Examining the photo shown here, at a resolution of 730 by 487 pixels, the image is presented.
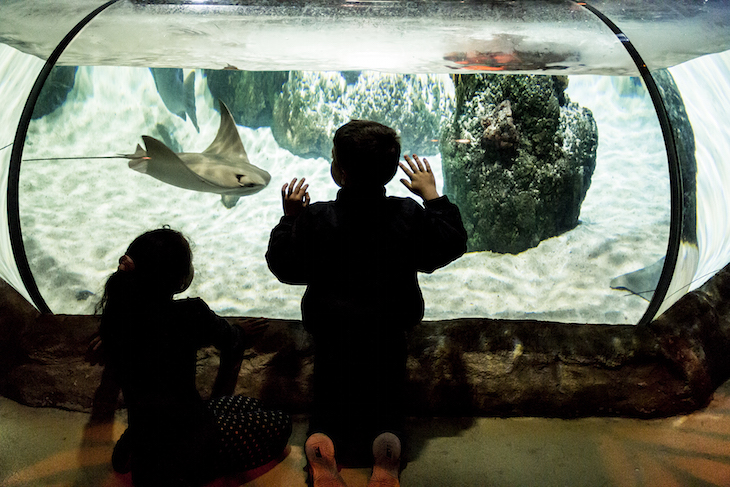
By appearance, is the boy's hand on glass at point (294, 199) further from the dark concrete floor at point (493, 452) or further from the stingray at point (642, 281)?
the stingray at point (642, 281)

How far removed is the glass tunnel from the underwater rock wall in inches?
0.9

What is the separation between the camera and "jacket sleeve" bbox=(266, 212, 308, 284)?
5.28 feet

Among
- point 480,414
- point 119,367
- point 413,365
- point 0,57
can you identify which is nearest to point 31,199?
point 0,57

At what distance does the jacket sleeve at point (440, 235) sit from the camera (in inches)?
61.6

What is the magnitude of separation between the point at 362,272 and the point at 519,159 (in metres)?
3.93

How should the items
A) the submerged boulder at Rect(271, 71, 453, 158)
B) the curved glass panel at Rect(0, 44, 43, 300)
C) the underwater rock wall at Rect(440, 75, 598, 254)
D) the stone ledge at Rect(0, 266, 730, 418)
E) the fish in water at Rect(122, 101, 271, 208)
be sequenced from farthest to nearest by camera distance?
1. the submerged boulder at Rect(271, 71, 453, 158)
2. the underwater rock wall at Rect(440, 75, 598, 254)
3. the fish in water at Rect(122, 101, 271, 208)
4. the curved glass panel at Rect(0, 44, 43, 300)
5. the stone ledge at Rect(0, 266, 730, 418)

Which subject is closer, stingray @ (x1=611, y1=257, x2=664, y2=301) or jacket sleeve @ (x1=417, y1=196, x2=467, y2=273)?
jacket sleeve @ (x1=417, y1=196, x2=467, y2=273)

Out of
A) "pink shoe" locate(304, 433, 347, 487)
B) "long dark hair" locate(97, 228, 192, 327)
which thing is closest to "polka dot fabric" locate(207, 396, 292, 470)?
"pink shoe" locate(304, 433, 347, 487)

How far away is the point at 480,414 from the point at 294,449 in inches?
42.0

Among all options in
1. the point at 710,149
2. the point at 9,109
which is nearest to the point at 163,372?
the point at 9,109

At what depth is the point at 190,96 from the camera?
23.1 ft

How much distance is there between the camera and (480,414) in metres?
2.17

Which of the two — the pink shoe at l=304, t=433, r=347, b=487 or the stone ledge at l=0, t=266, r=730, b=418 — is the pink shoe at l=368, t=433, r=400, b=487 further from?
the stone ledge at l=0, t=266, r=730, b=418

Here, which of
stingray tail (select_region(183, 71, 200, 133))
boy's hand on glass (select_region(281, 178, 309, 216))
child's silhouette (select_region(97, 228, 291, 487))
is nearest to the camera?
child's silhouette (select_region(97, 228, 291, 487))
